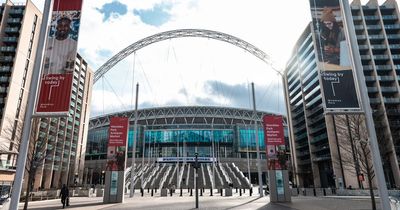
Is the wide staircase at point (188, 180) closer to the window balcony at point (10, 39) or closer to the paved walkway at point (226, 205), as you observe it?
the paved walkway at point (226, 205)

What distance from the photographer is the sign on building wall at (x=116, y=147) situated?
2759 cm

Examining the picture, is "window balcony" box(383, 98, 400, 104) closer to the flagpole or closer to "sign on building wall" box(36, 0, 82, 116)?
"sign on building wall" box(36, 0, 82, 116)

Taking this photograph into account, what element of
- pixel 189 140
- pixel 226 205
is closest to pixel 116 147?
pixel 226 205

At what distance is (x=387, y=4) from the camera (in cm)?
7850

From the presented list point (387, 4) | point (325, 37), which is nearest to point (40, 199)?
point (325, 37)

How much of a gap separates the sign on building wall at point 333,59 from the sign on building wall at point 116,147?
20833mm

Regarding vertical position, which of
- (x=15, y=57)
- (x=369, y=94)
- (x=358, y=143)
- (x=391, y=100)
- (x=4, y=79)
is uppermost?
(x=15, y=57)

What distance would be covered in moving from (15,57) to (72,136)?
3560cm

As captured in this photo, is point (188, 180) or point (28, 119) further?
point (188, 180)

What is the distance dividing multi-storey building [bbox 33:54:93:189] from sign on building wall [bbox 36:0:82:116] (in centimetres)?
7673

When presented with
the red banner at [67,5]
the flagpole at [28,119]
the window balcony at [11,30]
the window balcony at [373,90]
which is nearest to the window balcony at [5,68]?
the window balcony at [11,30]

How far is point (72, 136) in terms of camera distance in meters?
97.9

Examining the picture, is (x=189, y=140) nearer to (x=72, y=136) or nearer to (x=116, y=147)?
(x=72, y=136)

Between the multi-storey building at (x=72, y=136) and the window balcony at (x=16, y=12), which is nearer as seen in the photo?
the window balcony at (x=16, y=12)
